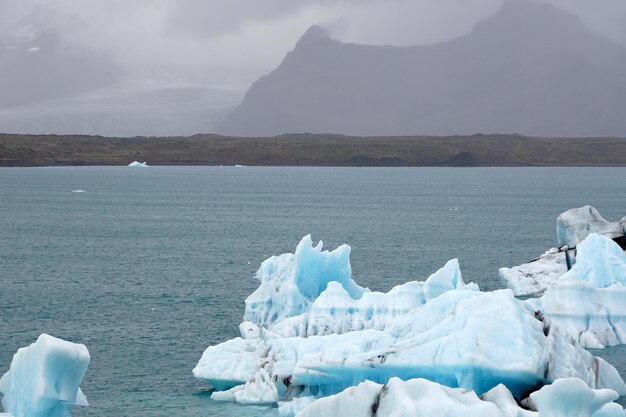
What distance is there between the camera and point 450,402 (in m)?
17.4

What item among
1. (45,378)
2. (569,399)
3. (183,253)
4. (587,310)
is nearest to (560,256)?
(587,310)

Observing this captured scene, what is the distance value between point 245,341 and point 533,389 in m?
8.53

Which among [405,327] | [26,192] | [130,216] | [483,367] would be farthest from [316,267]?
[26,192]

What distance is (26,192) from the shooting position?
129 m

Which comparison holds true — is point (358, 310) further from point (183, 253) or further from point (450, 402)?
point (183, 253)

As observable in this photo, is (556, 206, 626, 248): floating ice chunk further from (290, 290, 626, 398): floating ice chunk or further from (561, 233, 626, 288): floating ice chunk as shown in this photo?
(290, 290, 626, 398): floating ice chunk

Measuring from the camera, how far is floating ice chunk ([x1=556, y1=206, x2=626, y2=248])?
44.6 meters

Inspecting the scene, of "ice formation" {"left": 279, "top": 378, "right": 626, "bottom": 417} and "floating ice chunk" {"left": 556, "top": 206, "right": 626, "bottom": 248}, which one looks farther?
"floating ice chunk" {"left": 556, "top": 206, "right": 626, "bottom": 248}

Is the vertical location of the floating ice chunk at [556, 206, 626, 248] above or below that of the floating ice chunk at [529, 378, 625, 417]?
above

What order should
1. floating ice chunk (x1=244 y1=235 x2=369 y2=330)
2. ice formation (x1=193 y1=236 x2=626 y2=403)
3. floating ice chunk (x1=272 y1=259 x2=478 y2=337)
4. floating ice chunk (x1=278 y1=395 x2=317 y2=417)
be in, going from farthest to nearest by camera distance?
floating ice chunk (x1=244 y1=235 x2=369 y2=330) → floating ice chunk (x1=272 y1=259 x2=478 y2=337) → floating ice chunk (x1=278 y1=395 x2=317 y2=417) → ice formation (x1=193 y1=236 x2=626 y2=403)

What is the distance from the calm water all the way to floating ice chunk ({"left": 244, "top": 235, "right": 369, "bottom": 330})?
141 cm

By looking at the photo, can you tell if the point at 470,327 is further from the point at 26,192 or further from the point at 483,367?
the point at 26,192

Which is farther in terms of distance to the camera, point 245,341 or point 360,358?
point 245,341

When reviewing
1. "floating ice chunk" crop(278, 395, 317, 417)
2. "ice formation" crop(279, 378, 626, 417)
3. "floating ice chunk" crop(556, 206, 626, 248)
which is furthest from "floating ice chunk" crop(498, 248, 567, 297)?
"ice formation" crop(279, 378, 626, 417)
